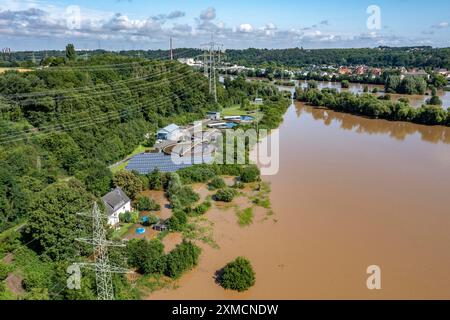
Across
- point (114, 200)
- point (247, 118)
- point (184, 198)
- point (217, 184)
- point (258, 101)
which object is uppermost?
point (258, 101)

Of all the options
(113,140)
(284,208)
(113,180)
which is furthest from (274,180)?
(113,140)

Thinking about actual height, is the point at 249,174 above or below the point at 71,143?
below

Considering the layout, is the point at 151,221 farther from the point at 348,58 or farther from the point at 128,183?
the point at 348,58

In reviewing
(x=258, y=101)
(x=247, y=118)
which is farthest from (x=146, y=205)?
(x=258, y=101)

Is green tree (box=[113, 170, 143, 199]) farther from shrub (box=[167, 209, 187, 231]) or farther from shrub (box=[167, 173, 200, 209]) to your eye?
shrub (box=[167, 209, 187, 231])

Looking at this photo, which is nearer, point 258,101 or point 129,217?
point 129,217

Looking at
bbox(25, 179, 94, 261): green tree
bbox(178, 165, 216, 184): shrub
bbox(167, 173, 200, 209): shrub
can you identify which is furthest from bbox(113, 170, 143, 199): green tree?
bbox(25, 179, 94, 261): green tree

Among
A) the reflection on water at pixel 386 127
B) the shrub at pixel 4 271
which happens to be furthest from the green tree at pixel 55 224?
the reflection on water at pixel 386 127

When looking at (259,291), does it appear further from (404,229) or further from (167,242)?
(404,229)

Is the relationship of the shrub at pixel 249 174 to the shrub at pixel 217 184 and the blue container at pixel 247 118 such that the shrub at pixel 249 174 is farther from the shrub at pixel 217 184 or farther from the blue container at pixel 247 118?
the blue container at pixel 247 118
